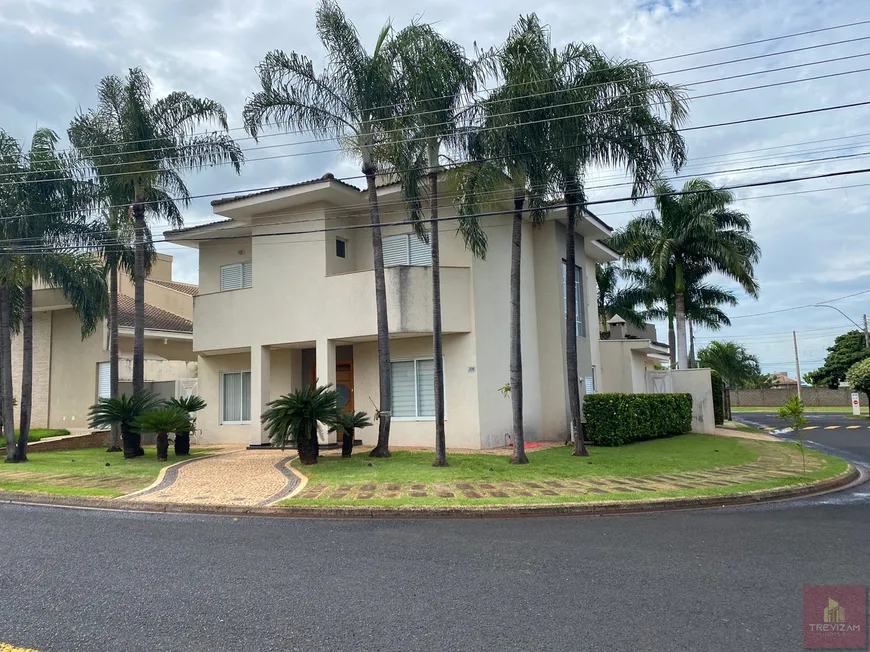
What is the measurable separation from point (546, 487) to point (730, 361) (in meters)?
54.6

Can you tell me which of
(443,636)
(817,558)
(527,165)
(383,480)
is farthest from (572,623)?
(527,165)

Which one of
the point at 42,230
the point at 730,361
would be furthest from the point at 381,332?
the point at 730,361

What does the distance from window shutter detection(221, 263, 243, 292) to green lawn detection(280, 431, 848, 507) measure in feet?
27.6

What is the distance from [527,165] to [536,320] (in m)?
7.02

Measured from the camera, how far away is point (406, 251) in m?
19.0

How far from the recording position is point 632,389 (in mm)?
26016

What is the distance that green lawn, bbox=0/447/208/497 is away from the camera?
12.3 meters

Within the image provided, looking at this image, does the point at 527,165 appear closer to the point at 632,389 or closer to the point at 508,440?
the point at 508,440

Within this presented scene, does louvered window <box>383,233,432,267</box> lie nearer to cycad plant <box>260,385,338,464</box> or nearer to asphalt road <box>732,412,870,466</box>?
cycad plant <box>260,385,338,464</box>

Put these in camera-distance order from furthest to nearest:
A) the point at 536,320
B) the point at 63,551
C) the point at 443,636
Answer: the point at 536,320, the point at 63,551, the point at 443,636

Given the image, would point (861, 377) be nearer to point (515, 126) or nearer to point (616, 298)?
point (616, 298)

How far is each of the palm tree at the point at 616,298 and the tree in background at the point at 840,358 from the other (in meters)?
30.7

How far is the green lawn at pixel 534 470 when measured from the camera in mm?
10500

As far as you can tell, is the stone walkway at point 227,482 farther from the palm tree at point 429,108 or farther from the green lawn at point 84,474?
the palm tree at point 429,108
